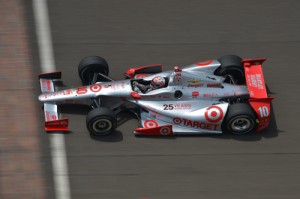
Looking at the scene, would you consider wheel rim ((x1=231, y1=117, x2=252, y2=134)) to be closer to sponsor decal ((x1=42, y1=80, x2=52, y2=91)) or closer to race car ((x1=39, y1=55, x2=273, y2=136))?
race car ((x1=39, y1=55, x2=273, y2=136))

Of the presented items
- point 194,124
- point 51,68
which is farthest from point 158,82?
point 51,68

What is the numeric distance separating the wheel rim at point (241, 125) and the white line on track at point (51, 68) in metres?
3.81

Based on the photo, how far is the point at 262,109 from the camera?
12.3 metres

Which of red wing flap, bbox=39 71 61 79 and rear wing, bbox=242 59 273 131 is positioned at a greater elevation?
red wing flap, bbox=39 71 61 79

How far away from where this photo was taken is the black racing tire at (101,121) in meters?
12.0

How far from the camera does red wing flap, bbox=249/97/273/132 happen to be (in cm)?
1227

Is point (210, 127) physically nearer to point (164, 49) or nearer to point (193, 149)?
point (193, 149)

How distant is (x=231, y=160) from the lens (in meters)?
12.2

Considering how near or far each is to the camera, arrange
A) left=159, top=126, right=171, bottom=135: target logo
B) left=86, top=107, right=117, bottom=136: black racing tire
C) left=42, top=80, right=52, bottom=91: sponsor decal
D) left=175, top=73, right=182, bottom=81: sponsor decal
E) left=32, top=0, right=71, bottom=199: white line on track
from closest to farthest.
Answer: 1. left=32, top=0, right=71, bottom=199: white line on track
2. left=86, top=107, right=117, bottom=136: black racing tire
3. left=159, top=126, right=171, bottom=135: target logo
4. left=175, top=73, right=182, bottom=81: sponsor decal
5. left=42, top=80, right=52, bottom=91: sponsor decal

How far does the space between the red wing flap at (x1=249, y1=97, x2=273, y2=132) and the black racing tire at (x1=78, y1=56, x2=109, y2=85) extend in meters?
3.63

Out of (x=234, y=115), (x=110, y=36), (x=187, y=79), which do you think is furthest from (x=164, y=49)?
(x=234, y=115)

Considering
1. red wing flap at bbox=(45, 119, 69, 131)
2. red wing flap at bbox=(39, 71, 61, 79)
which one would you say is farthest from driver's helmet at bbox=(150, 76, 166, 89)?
red wing flap at bbox=(39, 71, 61, 79)

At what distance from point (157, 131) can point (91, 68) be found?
2389 mm

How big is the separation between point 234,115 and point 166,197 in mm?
2385
